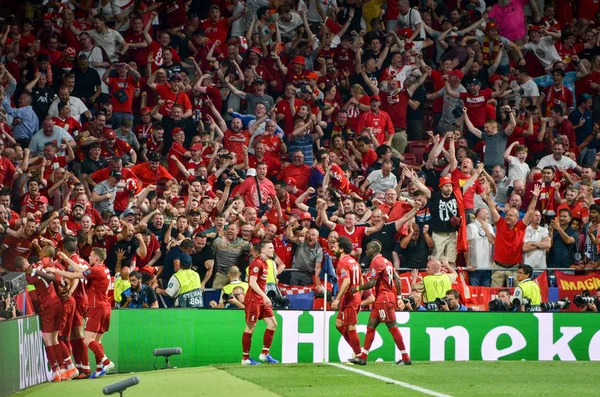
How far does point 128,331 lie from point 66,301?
1.73 metres

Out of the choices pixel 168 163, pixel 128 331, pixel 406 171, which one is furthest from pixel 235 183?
pixel 128 331

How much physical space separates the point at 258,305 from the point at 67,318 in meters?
2.84

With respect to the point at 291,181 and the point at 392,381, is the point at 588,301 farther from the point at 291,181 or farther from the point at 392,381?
the point at 291,181

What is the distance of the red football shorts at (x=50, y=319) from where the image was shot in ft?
51.2

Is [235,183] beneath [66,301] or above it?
above

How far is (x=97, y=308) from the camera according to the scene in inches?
624

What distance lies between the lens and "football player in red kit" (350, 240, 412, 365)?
51.3ft

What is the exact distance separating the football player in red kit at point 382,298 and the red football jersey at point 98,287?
12.2 ft

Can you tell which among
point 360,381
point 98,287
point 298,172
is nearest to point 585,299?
point 360,381

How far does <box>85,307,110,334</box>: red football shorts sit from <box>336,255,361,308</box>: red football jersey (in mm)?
3539

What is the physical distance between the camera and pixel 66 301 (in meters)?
15.8

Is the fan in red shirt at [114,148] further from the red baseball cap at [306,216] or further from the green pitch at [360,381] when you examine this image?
the green pitch at [360,381]

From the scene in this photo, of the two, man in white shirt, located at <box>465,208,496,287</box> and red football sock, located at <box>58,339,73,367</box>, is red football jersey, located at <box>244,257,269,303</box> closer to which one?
red football sock, located at <box>58,339,73,367</box>

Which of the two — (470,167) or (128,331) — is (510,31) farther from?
(128,331)
